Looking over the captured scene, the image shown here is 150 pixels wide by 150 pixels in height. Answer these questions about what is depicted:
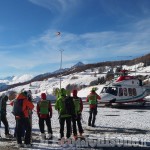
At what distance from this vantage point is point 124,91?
2791 cm

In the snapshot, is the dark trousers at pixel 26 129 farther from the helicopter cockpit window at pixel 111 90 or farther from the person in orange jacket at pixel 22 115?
the helicopter cockpit window at pixel 111 90

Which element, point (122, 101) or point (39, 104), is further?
point (122, 101)

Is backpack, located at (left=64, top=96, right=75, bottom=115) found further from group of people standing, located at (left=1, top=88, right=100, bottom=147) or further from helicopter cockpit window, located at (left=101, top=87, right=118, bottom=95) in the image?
helicopter cockpit window, located at (left=101, top=87, right=118, bottom=95)

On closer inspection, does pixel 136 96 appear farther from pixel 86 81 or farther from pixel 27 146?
pixel 86 81

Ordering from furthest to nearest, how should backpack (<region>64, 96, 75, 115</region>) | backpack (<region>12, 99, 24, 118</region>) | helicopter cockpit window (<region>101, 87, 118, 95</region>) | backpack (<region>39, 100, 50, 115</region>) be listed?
1. helicopter cockpit window (<region>101, 87, 118, 95</region>)
2. backpack (<region>39, 100, 50, 115</region>)
3. backpack (<region>64, 96, 75, 115</region>)
4. backpack (<region>12, 99, 24, 118</region>)

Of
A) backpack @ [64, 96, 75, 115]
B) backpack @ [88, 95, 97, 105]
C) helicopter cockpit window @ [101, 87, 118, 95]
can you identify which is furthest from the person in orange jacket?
helicopter cockpit window @ [101, 87, 118, 95]

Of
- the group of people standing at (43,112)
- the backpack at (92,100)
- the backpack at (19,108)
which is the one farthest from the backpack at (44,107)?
the backpack at (92,100)

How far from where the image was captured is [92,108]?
15.7m

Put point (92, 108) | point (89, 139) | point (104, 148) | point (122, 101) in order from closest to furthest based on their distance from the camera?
point (104, 148), point (89, 139), point (92, 108), point (122, 101)

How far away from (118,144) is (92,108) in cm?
509

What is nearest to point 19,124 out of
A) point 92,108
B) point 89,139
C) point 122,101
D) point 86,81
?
point 89,139

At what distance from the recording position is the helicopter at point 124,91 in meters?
27.3

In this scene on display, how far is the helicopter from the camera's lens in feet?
89.6

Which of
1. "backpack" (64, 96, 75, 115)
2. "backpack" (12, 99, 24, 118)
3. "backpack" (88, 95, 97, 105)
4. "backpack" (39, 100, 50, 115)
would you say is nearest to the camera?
"backpack" (12, 99, 24, 118)
